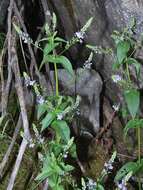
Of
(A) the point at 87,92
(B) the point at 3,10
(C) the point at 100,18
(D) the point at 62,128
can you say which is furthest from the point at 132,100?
(B) the point at 3,10

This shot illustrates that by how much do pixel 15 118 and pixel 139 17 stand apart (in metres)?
0.87

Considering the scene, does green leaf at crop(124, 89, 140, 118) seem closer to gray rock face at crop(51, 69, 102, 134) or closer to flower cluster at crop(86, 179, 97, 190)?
flower cluster at crop(86, 179, 97, 190)

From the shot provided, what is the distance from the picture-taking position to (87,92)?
8.48ft

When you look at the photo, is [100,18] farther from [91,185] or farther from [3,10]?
[91,185]

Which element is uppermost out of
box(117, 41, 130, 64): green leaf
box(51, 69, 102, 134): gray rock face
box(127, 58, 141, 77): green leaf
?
box(117, 41, 130, 64): green leaf

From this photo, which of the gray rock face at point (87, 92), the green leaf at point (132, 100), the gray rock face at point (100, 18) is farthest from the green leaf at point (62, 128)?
the gray rock face at point (87, 92)

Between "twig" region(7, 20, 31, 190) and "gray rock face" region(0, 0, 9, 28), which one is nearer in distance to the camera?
"twig" region(7, 20, 31, 190)

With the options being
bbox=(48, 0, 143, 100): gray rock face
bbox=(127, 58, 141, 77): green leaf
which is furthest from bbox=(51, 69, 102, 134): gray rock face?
bbox=(127, 58, 141, 77): green leaf

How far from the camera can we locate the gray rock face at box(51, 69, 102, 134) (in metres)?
2.53

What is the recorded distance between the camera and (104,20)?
229cm

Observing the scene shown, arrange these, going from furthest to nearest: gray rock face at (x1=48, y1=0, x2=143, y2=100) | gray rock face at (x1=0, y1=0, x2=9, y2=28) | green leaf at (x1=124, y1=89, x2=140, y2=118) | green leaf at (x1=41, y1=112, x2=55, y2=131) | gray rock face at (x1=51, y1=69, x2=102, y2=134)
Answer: gray rock face at (x1=0, y1=0, x2=9, y2=28), gray rock face at (x1=51, y1=69, x2=102, y2=134), gray rock face at (x1=48, y1=0, x2=143, y2=100), green leaf at (x1=124, y1=89, x2=140, y2=118), green leaf at (x1=41, y1=112, x2=55, y2=131)

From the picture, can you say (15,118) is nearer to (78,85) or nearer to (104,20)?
(78,85)

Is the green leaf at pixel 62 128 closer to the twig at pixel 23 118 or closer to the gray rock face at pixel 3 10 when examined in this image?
the twig at pixel 23 118

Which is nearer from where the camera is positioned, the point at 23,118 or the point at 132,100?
the point at 132,100
